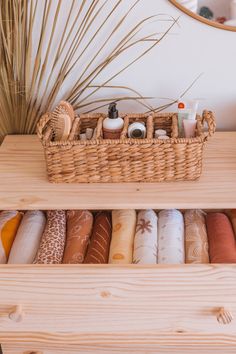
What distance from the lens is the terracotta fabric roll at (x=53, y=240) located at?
108cm

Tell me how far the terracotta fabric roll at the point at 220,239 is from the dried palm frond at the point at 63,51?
0.39 metres

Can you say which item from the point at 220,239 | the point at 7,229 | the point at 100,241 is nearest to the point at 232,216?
the point at 220,239

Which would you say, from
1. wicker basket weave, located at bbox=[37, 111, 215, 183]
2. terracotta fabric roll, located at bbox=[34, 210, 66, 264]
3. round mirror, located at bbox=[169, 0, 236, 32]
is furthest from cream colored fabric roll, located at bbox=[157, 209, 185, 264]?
round mirror, located at bbox=[169, 0, 236, 32]

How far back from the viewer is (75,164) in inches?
43.3

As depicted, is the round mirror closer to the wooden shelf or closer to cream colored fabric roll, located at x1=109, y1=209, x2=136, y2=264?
the wooden shelf

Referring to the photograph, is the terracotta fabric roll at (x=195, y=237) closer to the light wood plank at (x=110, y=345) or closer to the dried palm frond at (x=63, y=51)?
the light wood plank at (x=110, y=345)

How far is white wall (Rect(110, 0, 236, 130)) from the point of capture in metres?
1.23

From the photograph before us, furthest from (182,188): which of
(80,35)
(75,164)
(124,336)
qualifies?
(80,35)

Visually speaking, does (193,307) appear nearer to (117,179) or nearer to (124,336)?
(124,336)

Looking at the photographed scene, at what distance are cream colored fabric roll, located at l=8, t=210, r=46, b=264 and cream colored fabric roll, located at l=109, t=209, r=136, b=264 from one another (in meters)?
0.19

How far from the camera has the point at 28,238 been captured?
1.14 metres

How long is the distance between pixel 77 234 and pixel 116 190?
16 centimetres

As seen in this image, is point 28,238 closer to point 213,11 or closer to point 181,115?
point 181,115

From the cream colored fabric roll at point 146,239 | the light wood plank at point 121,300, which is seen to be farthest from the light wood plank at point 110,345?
the cream colored fabric roll at point 146,239
